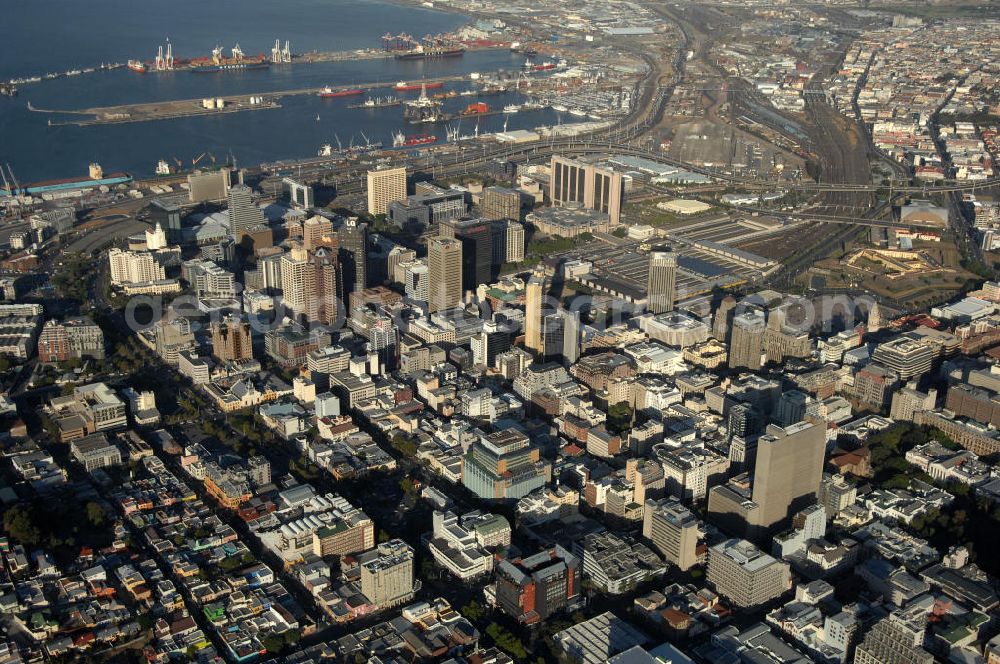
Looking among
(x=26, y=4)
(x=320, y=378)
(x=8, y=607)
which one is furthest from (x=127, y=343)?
(x=26, y=4)

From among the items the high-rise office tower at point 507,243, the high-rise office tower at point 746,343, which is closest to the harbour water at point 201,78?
the high-rise office tower at point 507,243

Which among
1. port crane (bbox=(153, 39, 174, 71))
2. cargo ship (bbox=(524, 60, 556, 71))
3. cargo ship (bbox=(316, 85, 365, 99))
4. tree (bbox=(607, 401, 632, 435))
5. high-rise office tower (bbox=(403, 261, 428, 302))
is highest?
port crane (bbox=(153, 39, 174, 71))

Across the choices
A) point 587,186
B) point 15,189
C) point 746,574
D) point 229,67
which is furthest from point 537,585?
point 229,67

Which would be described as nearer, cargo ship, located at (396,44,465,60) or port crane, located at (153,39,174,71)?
port crane, located at (153,39,174,71)

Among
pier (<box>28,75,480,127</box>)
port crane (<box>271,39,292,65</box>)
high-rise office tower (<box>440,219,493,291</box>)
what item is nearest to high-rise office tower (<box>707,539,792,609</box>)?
high-rise office tower (<box>440,219,493,291</box>)

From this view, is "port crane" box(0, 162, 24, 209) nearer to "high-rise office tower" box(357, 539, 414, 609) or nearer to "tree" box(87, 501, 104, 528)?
"tree" box(87, 501, 104, 528)

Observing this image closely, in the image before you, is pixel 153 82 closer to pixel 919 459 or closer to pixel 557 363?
pixel 557 363

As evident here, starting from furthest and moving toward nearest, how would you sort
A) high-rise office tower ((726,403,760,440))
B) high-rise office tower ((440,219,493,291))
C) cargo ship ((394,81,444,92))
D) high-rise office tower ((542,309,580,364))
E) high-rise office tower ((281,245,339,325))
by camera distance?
cargo ship ((394,81,444,92)), high-rise office tower ((440,219,493,291)), high-rise office tower ((281,245,339,325)), high-rise office tower ((542,309,580,364)), high-rise office tower ((726,403,760,440))

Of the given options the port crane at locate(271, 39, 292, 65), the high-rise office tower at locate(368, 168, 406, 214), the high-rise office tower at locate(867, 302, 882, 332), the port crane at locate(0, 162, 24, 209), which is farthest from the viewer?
the port crane at locate(271, 39, 292, 65)
